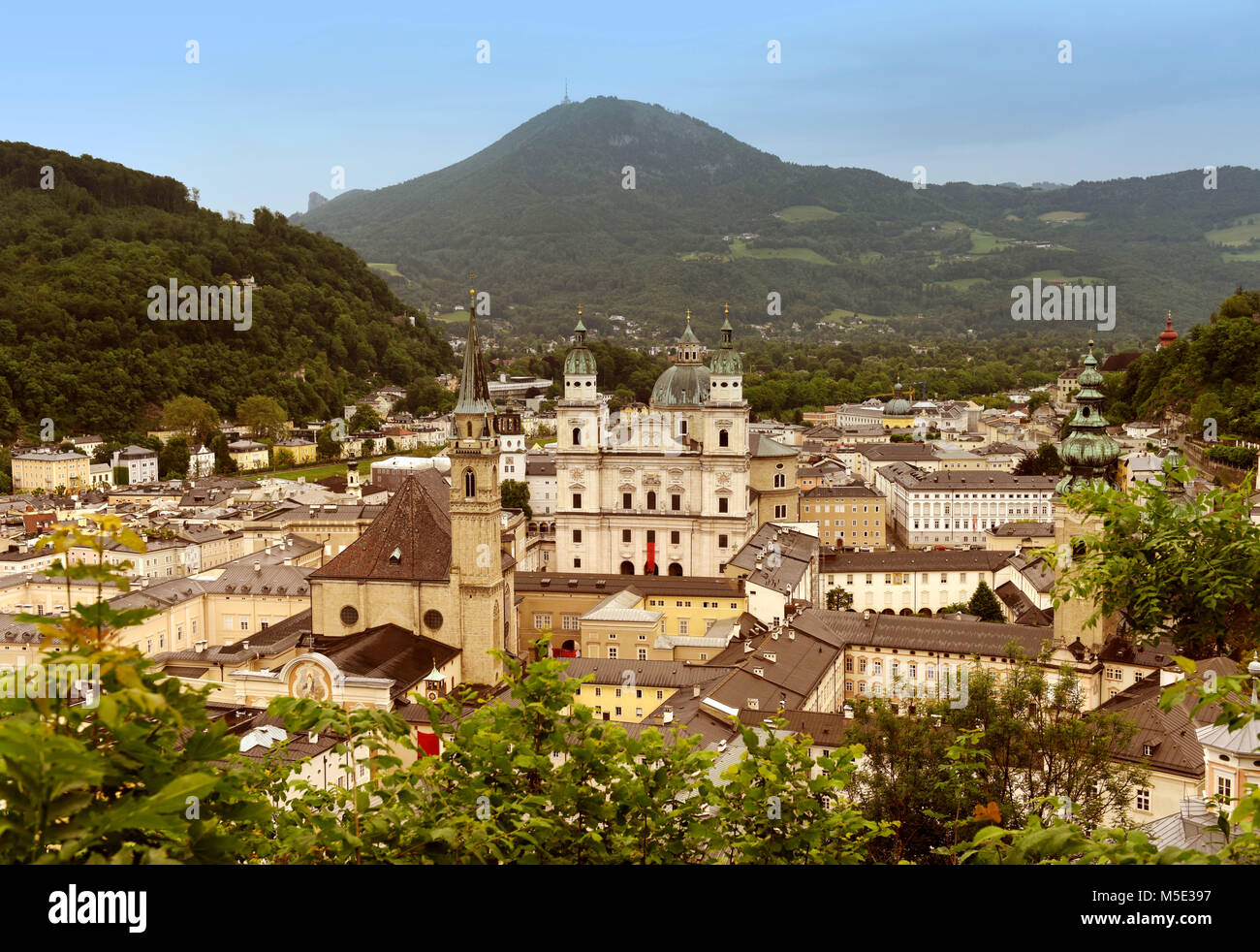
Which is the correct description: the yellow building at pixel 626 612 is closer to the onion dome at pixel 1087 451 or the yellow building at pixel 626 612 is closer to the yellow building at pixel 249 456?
the onion dome at pixel 1087 451

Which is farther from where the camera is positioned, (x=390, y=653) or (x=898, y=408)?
(x=898, y=408)

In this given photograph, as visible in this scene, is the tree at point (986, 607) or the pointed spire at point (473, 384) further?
the tree at point (986, 607)

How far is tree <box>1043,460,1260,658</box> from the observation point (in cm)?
974

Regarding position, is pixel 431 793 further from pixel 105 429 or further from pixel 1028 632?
pixel 105 429

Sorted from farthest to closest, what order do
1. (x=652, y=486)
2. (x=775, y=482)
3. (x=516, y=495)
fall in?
(x=516, y=495) < (x=775, y=482) < (x=652, y=486)

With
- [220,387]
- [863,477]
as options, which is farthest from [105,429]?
[863,477]

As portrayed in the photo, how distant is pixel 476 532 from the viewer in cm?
3781

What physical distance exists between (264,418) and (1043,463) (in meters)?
79.1

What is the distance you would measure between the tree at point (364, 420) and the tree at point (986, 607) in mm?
95299

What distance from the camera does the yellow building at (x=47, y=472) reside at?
3627 inches

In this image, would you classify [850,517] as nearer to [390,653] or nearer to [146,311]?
[390,653]

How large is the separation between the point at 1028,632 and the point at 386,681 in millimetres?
23213

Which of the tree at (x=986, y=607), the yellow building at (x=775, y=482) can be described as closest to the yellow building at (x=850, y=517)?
the yellow building at (x=775, y=482)

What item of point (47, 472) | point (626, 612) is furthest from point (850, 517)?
point (47, 472)
